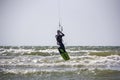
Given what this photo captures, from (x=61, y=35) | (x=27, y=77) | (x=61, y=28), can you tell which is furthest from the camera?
(x=27, y=77)

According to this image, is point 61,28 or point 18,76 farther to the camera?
point 18,76

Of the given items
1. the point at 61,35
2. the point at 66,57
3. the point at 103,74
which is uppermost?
the point at 61,35

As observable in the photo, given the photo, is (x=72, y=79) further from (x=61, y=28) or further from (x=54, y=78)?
(x=61, y=28)

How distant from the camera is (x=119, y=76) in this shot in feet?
72.6

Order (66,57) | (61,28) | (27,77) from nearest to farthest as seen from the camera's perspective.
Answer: (61,28) → (66,57) → (27,77)

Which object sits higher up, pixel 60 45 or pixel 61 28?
pixel 61 28

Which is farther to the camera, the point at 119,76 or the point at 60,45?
the point at 119,76

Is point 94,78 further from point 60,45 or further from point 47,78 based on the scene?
point 60,45

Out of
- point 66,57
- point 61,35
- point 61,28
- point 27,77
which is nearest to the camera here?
point 61,28

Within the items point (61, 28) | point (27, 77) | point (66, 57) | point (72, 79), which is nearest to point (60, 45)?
point (66, 57)

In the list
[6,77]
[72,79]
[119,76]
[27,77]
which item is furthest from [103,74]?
[6,77]

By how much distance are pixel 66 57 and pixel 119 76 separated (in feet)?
21.3

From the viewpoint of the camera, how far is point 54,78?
21.6 metres

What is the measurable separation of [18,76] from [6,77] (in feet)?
3.36
